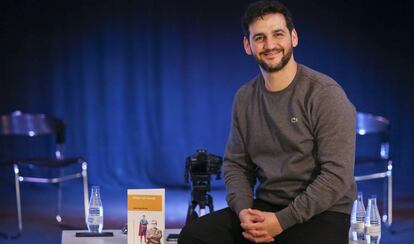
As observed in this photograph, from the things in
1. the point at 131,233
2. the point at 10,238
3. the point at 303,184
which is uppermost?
the point at 303,184

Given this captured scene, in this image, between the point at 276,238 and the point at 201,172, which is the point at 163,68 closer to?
the point at 201,172

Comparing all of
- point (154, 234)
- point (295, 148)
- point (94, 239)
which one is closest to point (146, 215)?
point (154, 234)

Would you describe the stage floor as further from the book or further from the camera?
the book

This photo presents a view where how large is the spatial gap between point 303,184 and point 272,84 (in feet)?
1.24

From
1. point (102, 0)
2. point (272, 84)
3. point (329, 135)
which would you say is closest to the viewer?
point (329, 135)

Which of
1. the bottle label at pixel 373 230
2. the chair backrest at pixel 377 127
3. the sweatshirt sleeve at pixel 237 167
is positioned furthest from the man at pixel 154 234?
the chair backrest at pixel 377 127

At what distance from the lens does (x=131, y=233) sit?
2.67m

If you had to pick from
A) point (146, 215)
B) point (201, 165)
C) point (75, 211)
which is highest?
point (201, 165)

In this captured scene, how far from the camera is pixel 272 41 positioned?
2.46 m

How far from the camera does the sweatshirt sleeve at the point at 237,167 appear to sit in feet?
8.63

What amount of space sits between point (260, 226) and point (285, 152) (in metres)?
0.29

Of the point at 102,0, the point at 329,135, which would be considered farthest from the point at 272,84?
the point at 102,0

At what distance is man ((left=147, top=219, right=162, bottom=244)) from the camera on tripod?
629 mm

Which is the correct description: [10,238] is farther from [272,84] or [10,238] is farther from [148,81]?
[272,84]
